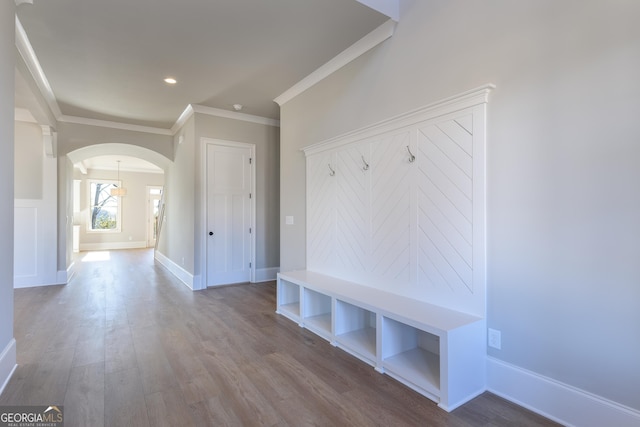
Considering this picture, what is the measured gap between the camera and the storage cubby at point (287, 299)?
11.7 feet

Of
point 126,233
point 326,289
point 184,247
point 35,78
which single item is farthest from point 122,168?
point 326,289

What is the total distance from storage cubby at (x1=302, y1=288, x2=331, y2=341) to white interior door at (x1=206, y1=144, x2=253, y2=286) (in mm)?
2285


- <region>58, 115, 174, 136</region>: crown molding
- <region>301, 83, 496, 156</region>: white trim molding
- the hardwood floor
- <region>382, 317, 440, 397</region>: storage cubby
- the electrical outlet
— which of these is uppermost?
<region>58, 115, 174, 136</region>: crown molding

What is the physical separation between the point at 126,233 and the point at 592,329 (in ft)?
39.8

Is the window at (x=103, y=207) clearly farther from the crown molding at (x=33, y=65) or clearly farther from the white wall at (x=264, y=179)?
the white wall at (x=264, y=179)

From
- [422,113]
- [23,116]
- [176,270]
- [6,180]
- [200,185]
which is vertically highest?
[23,116]

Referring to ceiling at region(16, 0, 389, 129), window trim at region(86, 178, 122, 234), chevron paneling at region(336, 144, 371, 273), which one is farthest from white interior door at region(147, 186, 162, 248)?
chevron paneling at region(336, 144, 371, 273)

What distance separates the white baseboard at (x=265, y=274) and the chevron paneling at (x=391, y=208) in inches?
115

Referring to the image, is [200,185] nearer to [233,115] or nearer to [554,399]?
[233,115]

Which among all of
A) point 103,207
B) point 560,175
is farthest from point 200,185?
point 103,207

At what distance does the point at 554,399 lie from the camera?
1776mm

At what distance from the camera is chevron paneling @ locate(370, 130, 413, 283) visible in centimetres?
260

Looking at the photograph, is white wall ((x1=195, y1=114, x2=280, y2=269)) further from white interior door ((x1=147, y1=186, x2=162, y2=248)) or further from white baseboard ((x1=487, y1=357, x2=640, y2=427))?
white interior door ((x1=147, y1=186, x2=162, y2=248))

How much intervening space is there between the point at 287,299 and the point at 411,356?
1.76 meters
